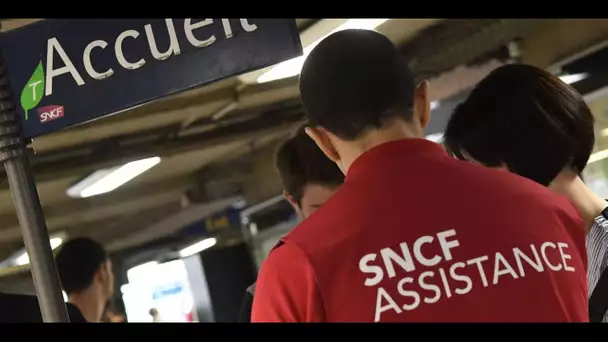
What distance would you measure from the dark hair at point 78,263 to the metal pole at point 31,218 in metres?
1.11

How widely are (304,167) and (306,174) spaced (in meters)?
0.01

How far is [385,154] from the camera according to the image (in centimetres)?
89

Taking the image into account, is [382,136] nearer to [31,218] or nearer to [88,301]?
[31,218]

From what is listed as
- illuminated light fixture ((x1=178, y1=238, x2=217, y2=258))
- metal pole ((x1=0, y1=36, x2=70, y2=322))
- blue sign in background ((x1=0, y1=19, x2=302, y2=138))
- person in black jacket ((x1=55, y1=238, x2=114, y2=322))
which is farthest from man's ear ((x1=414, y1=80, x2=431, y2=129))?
illuminated light fixture ((x1=178, y1=238, x2=217, y2=258))

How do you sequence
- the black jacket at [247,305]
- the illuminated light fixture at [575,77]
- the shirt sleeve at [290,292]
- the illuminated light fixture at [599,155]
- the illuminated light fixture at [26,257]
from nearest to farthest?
the shirt sleeve at [290,292], the illuminated light fixture at [26,257], the black jacket at [247,305], the illuminated light fixture at [599,155], the illuminated light fixture at [575,77]

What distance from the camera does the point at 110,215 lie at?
6.55 m

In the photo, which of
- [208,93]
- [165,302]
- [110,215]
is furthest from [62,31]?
[110,215]

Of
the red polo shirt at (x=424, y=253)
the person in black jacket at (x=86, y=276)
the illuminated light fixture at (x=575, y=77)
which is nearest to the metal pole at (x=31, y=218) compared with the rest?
the red polo shirt at (x=424, y=253)

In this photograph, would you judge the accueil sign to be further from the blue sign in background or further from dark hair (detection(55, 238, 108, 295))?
dark hair (detection(55, 238, 108, 295))

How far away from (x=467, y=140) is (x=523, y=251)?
396 mm

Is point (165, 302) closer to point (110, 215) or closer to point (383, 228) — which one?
point (110, 215)

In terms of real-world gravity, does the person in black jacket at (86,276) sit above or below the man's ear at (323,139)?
below

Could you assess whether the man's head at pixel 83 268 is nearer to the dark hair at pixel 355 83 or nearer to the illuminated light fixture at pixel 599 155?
the dark hair at pixel 355 83

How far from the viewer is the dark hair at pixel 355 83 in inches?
35.6
